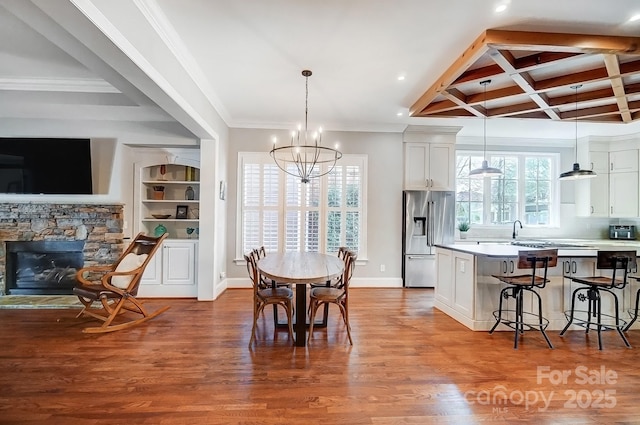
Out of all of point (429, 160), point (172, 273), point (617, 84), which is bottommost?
point (172, 273)

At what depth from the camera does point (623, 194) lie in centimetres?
570

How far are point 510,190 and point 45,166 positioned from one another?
26.4 feet

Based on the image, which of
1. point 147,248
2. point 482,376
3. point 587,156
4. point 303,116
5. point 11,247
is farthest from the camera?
point 587,156

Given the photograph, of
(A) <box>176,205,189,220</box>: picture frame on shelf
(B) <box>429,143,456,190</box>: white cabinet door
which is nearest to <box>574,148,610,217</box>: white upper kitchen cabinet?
(B) <box>429,143,456,190</box>: white cabinet door

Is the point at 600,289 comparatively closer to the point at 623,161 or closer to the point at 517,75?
the point at 517,75

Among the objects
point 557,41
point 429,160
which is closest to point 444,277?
point 429,160

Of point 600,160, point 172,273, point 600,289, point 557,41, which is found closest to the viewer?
point 557,41

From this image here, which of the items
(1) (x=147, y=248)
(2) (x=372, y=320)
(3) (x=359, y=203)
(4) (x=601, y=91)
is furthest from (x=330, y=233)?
(4) (x=601, y=91)

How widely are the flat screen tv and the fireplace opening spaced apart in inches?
32.0

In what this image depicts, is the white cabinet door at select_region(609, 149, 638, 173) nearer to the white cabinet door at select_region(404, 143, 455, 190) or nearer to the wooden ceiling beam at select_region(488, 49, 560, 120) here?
the wooden ceiling beam at select_region(488, 49, 560, 120)

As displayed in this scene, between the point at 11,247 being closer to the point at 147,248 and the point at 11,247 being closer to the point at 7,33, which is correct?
the point at 147,248

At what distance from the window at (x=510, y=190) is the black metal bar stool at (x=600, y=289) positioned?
8.67ft

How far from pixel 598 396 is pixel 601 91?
3636 mm

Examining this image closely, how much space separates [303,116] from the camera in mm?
5078
